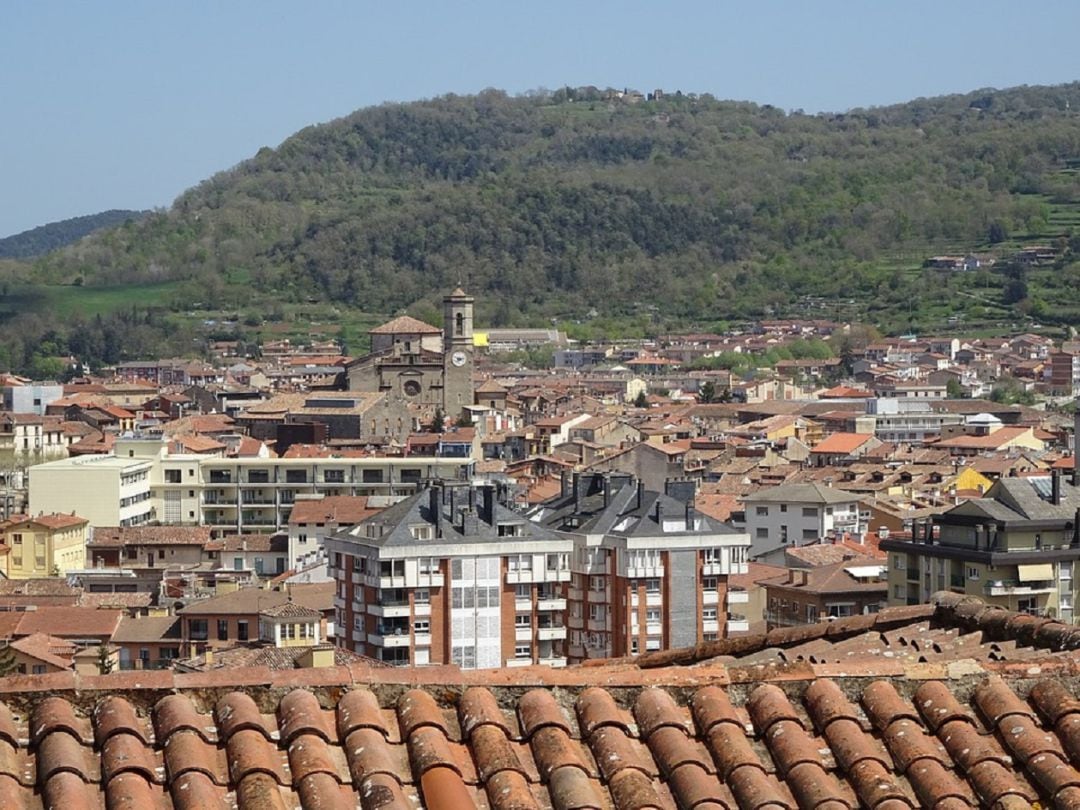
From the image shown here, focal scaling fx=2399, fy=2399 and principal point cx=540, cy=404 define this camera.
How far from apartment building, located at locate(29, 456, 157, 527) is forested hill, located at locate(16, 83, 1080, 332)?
230 ft

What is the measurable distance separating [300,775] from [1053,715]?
138 centimetres

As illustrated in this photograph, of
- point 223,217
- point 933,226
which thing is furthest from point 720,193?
point 223,217

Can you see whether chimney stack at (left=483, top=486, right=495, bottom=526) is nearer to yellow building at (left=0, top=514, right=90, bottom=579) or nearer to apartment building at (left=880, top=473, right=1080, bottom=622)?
apartment building at (left=880, top=473, right=1080, bottom=622)

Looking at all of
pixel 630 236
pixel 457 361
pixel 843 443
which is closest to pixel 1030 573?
pixel 843 443

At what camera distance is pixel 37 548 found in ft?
130

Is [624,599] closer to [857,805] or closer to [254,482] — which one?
[254,482]

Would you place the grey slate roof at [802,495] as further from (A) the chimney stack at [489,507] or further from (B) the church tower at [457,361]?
(B) the church tower at [457,361]

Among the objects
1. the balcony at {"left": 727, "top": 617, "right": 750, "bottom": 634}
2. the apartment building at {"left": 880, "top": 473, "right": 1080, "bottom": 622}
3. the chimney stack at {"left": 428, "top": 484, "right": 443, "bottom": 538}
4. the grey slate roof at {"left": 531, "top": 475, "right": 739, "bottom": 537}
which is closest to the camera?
the apartment building at {"left": 880, "top": 473, "right": 1080, "bottom": 622}

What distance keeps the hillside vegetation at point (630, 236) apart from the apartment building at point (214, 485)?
5840 centimetres

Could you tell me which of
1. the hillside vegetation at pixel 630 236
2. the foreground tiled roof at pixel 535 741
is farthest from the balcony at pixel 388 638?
the hillside vegetation at pixel 630 236

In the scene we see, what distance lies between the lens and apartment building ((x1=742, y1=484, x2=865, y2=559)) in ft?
132

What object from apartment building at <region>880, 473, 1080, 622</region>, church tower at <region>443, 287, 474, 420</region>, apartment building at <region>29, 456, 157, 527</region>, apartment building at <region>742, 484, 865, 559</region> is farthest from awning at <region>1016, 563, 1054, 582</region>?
church tower at <region>443, 287, 474, 420</region>

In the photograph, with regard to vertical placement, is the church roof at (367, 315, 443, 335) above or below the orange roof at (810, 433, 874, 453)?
above

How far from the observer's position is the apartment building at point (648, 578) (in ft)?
90.4
